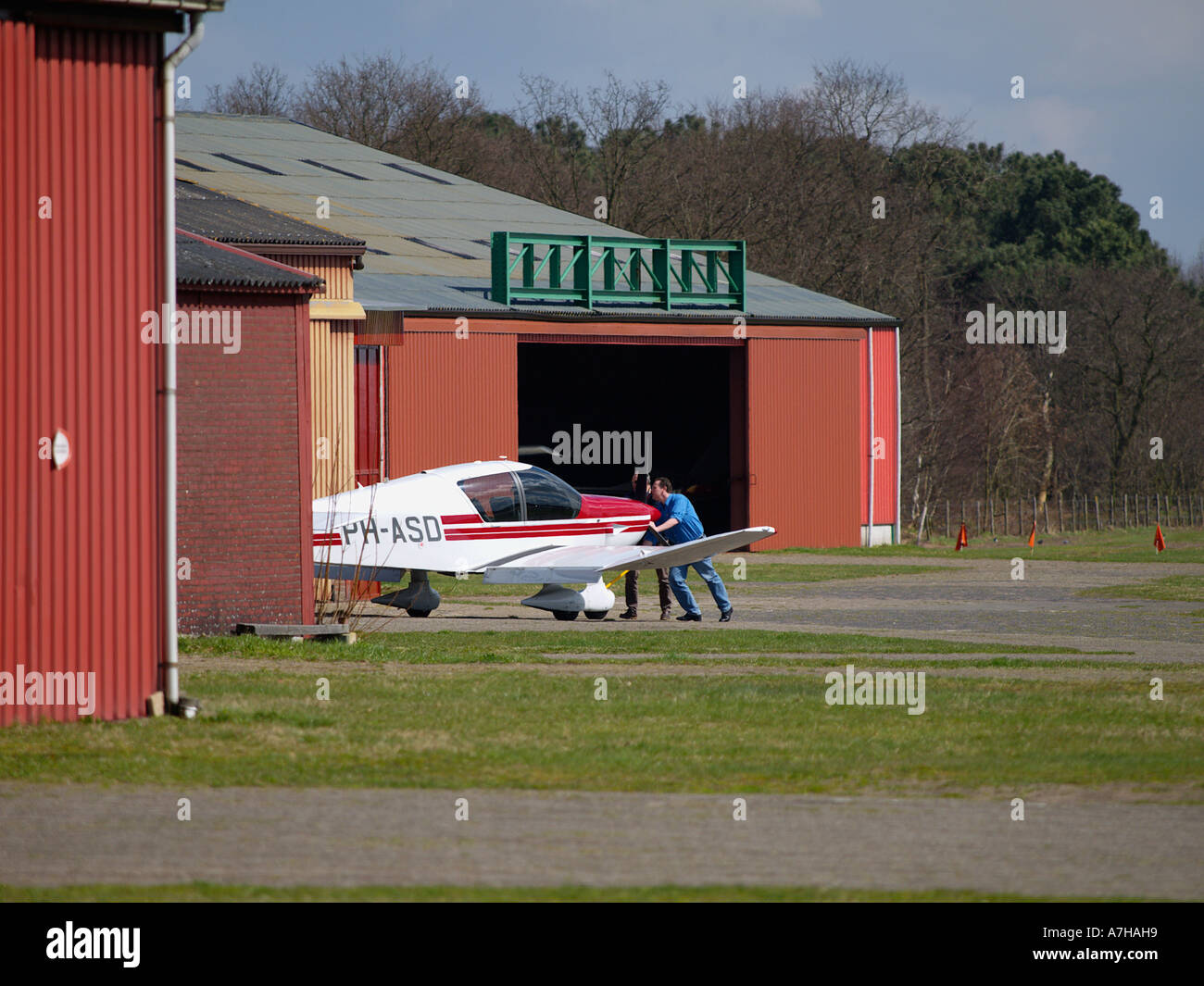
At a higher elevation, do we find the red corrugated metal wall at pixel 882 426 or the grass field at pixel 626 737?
the red corrugated metal wall at pixel 882 426

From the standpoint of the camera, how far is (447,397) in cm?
3372

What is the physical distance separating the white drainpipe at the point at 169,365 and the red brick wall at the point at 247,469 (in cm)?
525

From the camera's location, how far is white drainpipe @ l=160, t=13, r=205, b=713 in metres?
12.6

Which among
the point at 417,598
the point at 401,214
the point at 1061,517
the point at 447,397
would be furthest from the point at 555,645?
the point at 1061,517

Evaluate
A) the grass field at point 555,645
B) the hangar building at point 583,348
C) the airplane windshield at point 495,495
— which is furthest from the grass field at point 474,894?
the hangar building at point 583,348

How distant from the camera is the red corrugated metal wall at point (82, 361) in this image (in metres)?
12.1

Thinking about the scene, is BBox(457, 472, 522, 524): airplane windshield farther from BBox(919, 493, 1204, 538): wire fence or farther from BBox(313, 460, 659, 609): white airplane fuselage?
BBox(919, 493, 1204, 538): wire fence

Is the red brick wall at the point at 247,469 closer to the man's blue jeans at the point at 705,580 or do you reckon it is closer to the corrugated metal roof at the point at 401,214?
the man's blue jeans at the point at 705,580

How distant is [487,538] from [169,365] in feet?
34.1

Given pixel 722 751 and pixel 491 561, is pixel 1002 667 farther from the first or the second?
pixel 491 561

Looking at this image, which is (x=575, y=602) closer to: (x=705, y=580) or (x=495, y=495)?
(x=705, y=580)

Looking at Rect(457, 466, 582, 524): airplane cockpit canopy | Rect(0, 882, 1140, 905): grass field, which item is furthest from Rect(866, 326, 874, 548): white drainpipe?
Rect(0, 882, 1140, 905): grass field

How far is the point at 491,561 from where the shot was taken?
898 inches

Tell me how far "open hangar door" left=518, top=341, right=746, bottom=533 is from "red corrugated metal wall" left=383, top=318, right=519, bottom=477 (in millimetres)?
10284
